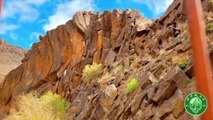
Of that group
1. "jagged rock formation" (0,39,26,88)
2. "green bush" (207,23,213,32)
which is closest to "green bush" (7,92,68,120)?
"green bush" (207,23,213,32)

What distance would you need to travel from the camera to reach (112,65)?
26.3m

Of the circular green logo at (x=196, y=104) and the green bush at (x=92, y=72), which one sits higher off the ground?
the green bush at (x=92, y=72)

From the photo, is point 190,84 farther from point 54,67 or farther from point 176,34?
point 54,67

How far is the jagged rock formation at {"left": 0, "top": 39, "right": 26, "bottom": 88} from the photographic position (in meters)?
76.3

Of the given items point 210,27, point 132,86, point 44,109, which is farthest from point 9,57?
point 210,27

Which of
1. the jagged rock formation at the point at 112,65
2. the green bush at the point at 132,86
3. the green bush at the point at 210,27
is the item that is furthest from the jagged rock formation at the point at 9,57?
the green bush at the point at 210,27

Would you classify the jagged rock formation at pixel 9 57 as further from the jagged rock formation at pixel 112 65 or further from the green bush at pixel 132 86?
the green bush at pixel 132 86

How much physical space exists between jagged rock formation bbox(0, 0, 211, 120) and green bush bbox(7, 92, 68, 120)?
3.40 feet

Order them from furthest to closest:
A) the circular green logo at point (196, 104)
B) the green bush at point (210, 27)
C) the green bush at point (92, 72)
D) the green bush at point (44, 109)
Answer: the green bush at point (92, 72) → the green bush at point (44, 109) → the green bush at point (210, 27) → the circular green logo at point (196, 104)

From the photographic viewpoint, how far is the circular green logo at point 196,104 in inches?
143

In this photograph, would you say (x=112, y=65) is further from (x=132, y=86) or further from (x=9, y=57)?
(x=9, y=57)

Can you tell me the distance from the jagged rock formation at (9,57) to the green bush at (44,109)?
1759 inches

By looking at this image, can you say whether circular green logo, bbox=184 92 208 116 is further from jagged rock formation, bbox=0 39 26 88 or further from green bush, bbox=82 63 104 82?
jagged rock formation, bbox=0 39 26 88

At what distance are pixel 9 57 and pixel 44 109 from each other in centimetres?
5559
